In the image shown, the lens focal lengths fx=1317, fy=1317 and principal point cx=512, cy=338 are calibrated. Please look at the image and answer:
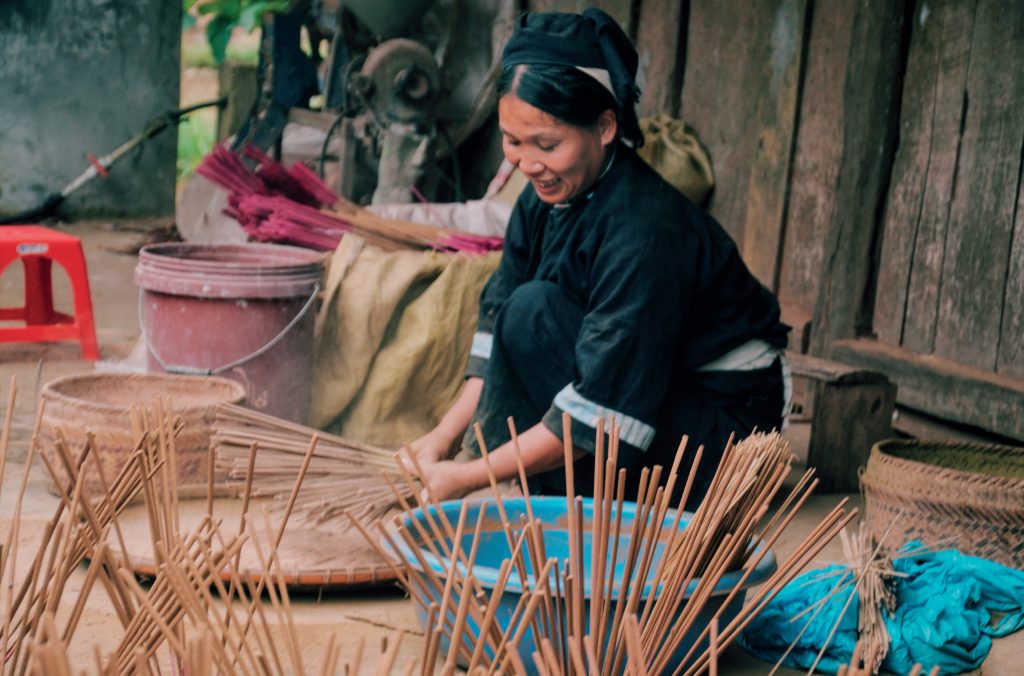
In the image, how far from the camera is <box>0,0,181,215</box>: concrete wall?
809cm

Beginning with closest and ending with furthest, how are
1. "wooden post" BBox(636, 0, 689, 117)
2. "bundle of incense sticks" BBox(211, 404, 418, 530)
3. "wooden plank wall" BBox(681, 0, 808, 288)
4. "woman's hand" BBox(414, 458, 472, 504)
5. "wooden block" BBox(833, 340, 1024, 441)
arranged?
"woman's hand" BBox(414, 458, 472, 504), "bundle of incense sticks" BBox(211, 404, 418, 530), "wooden block" BBox(833, 340, 1024, 441), "wooden plank wall" BBox(681, 0, 808, 288), "wooden post" BBox(636, 0, 689, 117)

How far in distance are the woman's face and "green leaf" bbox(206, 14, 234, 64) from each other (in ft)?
25.2

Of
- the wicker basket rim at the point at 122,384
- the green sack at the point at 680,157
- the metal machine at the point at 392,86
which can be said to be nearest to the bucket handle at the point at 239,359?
the wicker basket rim at the point at 122,384

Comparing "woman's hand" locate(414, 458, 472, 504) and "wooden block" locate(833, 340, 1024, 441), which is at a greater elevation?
"wooden block" locate(833, 340, 1024, 441)

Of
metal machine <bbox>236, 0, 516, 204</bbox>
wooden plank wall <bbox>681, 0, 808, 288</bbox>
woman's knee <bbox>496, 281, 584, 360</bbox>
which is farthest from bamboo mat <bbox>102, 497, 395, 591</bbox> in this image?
metal machine <bbox>236, 0, 516, 204</bbox>

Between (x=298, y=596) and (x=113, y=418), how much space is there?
0.62 m

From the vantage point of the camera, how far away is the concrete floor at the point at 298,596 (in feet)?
7.70

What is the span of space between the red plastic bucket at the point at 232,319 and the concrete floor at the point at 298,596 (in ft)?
1.45

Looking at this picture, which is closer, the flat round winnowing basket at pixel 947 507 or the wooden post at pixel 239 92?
the flat round winnowing basket at pixel 947 507

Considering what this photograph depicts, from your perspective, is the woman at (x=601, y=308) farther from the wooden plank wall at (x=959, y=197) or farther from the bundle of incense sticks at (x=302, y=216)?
the bundle of incense sticks at (x=302, y=216)

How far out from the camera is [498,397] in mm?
2799

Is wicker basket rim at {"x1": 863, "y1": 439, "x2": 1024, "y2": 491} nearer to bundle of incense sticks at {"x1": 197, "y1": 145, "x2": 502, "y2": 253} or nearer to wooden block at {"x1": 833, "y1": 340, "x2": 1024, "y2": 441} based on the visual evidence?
wooden block at {"x1": 833, "y1": 340, "x2": 1024, "y2": 441}

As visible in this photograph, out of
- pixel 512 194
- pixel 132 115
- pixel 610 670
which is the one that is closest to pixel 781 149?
pixel 512 194

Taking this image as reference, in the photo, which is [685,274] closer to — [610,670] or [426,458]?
[426,458]
